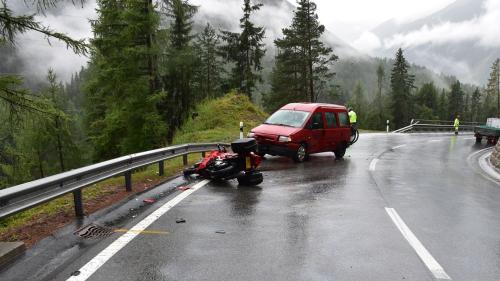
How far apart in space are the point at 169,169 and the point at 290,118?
473 cm

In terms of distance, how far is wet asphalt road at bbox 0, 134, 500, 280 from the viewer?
180 inches

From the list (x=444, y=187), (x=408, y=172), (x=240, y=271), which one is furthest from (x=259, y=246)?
(x=408, y=172)

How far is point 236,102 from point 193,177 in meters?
19.8

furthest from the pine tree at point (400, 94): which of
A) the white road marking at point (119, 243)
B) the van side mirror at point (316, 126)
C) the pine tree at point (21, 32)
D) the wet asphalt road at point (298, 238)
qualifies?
the pine tree at point (21, 32)

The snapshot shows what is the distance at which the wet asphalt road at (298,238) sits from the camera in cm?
457

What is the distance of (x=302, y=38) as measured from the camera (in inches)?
1822

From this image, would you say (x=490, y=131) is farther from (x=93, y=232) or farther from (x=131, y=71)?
(x=93, y=232)

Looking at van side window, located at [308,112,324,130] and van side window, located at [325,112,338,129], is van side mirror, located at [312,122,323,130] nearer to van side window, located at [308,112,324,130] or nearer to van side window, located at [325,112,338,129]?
van side window, located at [308,112,324,130]

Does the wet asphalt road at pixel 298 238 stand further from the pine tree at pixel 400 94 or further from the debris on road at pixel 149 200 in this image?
the pine tree at pixel 400 94

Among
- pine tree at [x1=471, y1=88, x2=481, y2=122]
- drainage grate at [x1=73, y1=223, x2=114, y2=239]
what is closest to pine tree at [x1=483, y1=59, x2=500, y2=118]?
pine tree at [x1=471, y1=88, x2=481, y2=122]

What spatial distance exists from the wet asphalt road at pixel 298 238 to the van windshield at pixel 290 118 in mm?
4102

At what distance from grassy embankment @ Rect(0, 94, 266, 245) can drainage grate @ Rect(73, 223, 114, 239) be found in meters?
0.51

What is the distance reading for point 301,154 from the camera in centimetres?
1401

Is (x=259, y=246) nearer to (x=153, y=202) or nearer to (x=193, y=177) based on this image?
(x=153, y=202)
